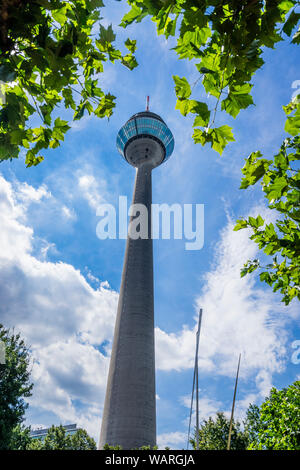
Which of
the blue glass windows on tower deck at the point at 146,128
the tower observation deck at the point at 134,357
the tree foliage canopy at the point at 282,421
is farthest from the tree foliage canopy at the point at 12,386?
the blue glass windows on tower deck at the point at 146,128

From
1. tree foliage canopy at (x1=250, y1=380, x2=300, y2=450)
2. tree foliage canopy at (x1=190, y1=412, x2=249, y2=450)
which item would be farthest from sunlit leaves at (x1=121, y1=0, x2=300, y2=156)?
tree foliage canopy at (x1=190, y1=412, x2=249, y2=450)

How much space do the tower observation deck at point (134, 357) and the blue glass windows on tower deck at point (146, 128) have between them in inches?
343

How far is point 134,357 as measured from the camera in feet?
78.2

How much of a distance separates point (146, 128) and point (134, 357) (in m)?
29.1

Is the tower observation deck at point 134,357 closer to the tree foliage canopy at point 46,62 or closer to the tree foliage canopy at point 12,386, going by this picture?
the tree foliage canopy at point 12,386

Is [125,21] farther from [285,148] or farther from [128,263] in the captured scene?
[128,263]

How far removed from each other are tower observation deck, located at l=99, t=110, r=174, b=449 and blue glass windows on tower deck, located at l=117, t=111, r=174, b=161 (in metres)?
8.71

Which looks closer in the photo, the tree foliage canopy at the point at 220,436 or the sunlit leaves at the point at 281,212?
the sunlit leaves at the point at 281,212

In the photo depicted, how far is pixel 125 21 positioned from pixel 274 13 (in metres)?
1.28

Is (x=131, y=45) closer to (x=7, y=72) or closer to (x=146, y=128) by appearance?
(x=7, y=72)

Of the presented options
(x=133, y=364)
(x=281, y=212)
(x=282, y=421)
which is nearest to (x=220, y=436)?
(x=133, y=364)

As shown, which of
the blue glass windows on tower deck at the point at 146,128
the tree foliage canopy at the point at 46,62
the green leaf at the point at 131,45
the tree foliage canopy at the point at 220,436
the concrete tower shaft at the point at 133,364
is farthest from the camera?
the blue glass windows on tower deck at the point at 146,128

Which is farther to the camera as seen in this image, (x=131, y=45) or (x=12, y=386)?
(x=12, y=386)

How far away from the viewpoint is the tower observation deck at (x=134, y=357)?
21.3 m
